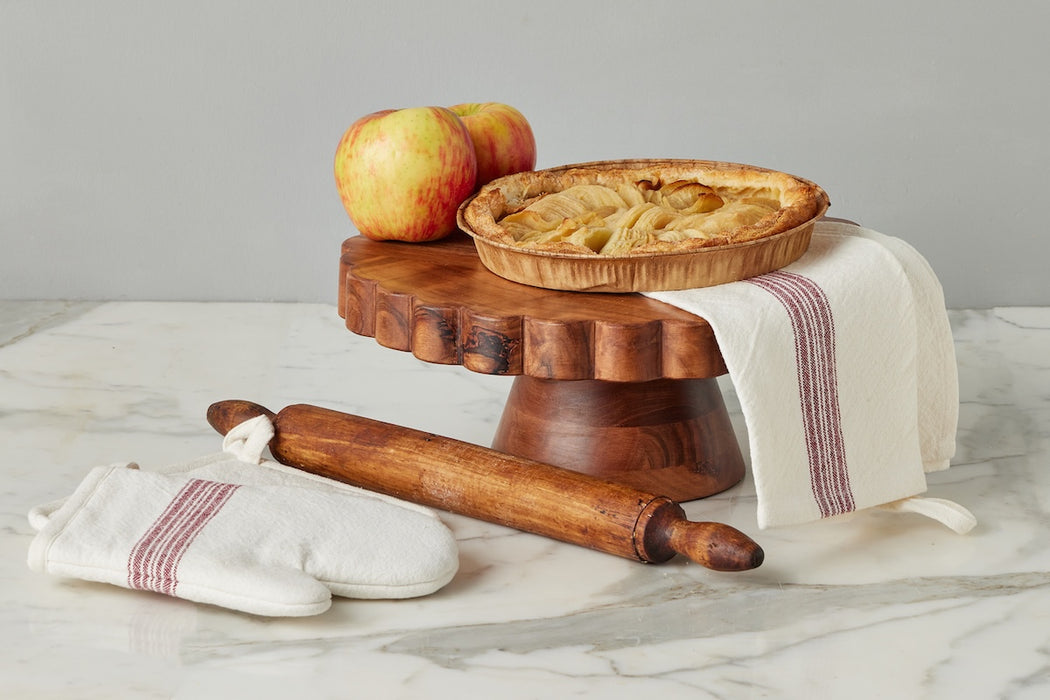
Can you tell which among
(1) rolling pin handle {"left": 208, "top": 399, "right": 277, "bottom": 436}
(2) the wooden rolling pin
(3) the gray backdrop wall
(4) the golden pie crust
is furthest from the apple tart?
(3) the gray backdrop wall

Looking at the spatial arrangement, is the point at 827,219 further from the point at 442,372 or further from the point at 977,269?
the point at 977,269

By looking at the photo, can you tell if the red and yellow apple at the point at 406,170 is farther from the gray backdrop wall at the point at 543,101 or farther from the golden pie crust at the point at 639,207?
the gray backdrop wall at the point at 543,101

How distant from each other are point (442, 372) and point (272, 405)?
0.30m

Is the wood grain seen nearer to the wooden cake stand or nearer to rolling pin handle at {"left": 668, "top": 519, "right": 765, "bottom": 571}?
the wooden cake stand

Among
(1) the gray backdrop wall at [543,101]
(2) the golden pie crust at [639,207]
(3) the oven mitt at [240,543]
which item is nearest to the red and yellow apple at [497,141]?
(2) the golden pie crust at [639,207]

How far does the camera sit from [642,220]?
1.40 meters

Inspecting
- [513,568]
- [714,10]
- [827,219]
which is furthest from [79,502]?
[714,10]

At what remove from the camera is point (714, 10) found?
2.20 metres

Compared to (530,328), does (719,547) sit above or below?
below

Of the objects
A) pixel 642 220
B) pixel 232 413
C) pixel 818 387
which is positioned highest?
pixel 642 220

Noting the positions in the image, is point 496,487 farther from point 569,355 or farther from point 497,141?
point 497,141

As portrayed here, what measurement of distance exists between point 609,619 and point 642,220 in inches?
16.8

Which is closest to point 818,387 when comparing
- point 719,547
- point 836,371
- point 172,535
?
point 836,371

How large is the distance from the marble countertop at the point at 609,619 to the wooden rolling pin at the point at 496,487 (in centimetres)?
4
